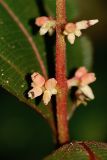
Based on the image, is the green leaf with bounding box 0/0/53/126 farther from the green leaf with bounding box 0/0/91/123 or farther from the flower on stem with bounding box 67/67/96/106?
the flower on stem with bounding box 67/67/96/106

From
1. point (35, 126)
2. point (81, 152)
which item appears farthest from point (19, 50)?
point (35, 126)

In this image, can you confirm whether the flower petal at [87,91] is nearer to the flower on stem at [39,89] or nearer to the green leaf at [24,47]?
the green leaf at [24,47]

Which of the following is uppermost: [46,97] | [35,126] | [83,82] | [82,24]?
[35,126]

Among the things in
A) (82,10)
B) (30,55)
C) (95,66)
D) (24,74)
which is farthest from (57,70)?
(82,10)

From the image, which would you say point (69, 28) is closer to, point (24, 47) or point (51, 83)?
point (51, 83)

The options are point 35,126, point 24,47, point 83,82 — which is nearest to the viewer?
point 83,82

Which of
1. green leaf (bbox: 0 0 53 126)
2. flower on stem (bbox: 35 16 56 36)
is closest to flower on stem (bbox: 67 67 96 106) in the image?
green leaf (bbox: 0 0 53 126)

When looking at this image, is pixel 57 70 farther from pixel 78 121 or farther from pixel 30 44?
pixel 78 121

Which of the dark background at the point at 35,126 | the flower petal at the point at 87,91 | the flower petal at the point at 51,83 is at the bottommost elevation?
the flower petal at the point at 51,83

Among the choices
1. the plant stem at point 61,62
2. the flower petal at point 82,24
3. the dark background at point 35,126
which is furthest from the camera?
the dark background at point 35,126

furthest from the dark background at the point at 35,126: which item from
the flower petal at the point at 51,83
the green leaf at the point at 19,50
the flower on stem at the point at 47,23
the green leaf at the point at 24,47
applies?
the flower petal at the point at 51,83
